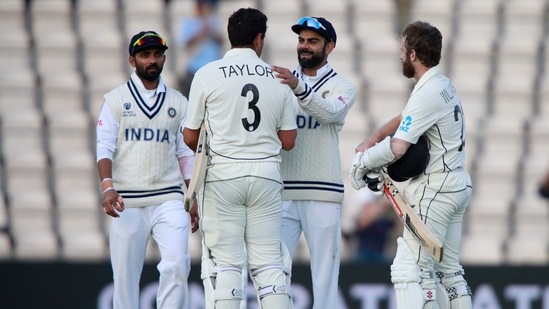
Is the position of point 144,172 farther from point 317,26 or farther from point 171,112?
point 317,26

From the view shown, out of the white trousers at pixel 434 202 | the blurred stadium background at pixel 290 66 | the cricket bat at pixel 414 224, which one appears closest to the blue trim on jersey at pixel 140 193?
the cricket bat at pixel 414 224

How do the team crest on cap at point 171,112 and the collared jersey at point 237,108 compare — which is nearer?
the collared jersey at point 237,108

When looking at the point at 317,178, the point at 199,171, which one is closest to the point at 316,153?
the point at 317,178

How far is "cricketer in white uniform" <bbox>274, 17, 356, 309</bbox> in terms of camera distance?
6.40m

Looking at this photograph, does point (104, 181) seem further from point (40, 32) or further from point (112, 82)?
point (40, 32)

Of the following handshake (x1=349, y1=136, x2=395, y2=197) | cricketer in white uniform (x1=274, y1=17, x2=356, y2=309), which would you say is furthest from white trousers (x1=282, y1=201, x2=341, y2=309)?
handshake (x1=349, y1=136, x2=395, y2=197)

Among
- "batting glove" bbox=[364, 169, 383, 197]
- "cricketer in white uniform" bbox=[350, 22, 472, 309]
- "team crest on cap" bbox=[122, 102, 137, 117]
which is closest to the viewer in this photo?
"cricketer in white uniform" bbox=[350, 22, 472, 309]

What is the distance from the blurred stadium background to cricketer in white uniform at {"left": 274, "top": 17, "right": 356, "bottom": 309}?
2.91 metres

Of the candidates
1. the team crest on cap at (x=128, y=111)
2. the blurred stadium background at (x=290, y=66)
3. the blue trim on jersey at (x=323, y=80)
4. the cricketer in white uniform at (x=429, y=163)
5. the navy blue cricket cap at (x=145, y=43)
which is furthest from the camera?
the blurred stadium background at (x=290, y=66)

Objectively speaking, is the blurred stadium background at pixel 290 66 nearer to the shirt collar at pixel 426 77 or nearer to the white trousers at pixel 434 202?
the white trousers at pixel 434 202

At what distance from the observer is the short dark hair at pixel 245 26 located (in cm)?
574

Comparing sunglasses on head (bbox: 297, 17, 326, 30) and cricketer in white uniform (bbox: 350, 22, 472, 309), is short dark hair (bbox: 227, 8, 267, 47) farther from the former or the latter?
cricketer in white uniform (bbox: 350, 22, 472, 309)

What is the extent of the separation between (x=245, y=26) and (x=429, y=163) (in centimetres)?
121

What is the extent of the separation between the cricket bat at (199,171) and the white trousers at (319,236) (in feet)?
2.94
